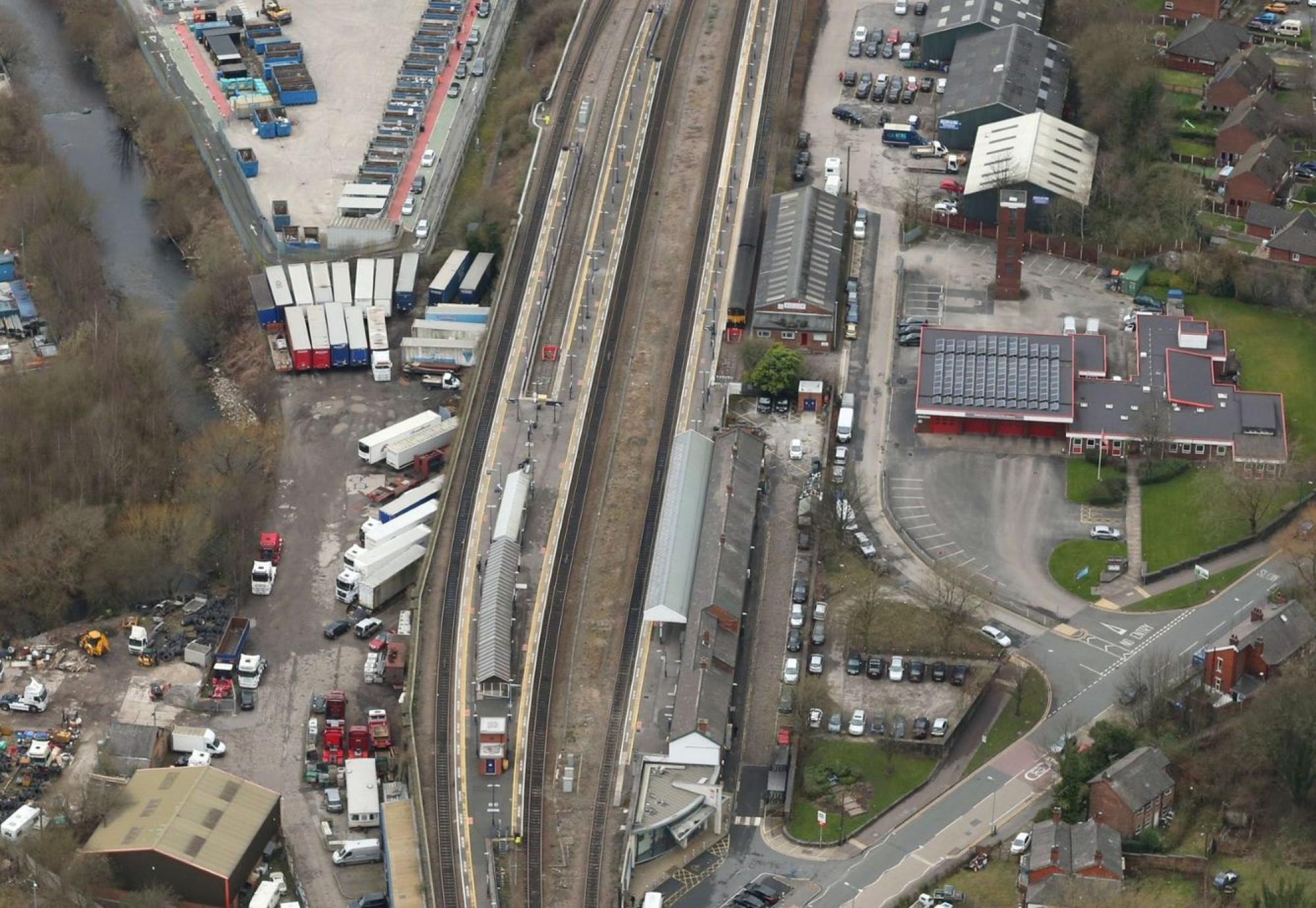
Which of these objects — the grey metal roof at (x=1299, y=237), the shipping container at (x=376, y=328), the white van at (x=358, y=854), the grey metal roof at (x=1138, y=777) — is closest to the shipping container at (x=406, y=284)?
the shipping container at (x=376, y=328)

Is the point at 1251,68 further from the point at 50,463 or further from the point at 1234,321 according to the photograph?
the point at 50,463

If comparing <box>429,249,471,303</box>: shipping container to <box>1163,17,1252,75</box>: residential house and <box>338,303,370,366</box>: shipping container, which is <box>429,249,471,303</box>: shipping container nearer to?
<box>338,303,370,366</box>: shipping container

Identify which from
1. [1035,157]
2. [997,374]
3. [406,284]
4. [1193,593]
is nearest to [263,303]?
[406,284]

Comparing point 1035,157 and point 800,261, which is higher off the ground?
point 1035,157

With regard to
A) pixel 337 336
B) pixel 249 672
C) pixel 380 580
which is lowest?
pixel 249 672

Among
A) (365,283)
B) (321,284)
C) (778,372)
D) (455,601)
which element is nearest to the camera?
(455,601)

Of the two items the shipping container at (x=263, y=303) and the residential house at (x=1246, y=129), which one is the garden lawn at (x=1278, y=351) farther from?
the shipping container at (x=263, y=303)

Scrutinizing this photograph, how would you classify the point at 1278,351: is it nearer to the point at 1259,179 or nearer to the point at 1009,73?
the point at 1259,179
